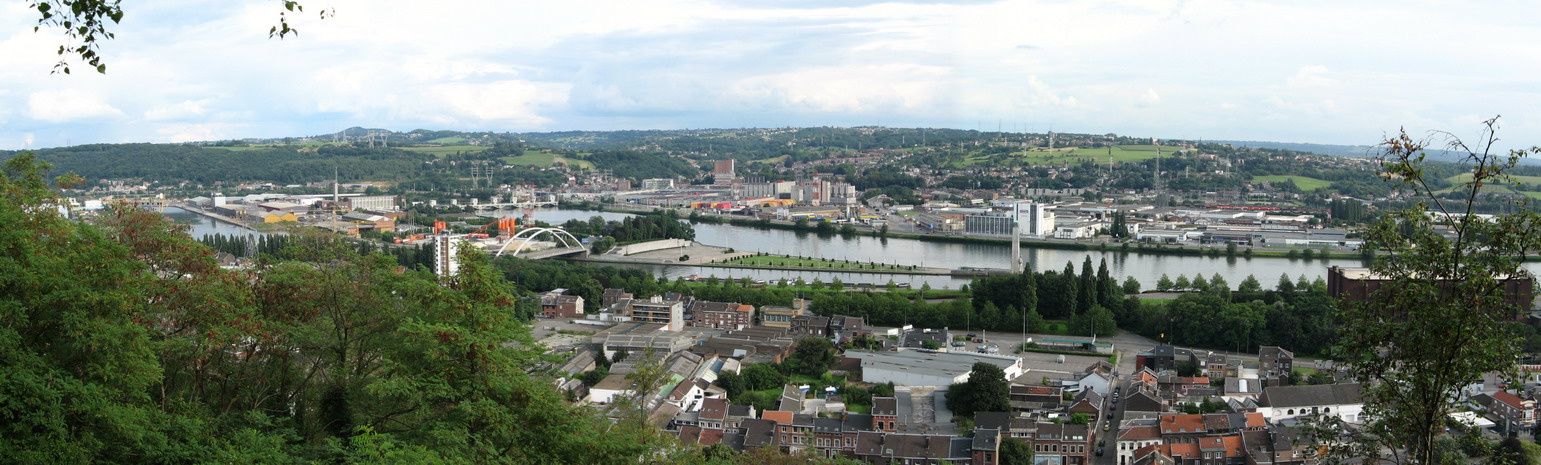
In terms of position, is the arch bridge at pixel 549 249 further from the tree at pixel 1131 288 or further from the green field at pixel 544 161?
the green field at pixel 544 161

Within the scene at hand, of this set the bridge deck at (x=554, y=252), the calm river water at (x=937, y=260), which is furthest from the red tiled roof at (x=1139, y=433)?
the bridge deck at (x=554, y=252)

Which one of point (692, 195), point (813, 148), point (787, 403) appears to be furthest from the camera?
point (813, 148)

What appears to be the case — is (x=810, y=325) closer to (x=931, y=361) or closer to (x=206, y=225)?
(x=931, y=361)

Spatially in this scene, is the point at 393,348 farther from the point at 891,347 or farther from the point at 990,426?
the point at 891,347

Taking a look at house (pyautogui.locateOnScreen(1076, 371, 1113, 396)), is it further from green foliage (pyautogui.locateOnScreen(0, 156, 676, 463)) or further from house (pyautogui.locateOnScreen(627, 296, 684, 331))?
green foliage (pyautogui.locateOnScreen(0, 156, 676, 463))

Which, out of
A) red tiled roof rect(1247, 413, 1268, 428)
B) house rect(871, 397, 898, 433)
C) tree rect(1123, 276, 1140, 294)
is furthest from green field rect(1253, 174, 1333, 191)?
house rect(871, 397, 898, 433)

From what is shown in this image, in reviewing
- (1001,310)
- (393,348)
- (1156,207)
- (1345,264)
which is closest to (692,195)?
(1156,207)
